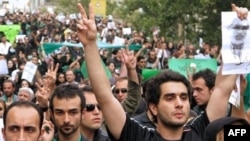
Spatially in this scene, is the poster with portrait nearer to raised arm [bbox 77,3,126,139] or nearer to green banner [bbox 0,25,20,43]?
raised arm [bbox 77,3,126,139]

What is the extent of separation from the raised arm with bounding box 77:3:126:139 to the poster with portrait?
2.87 ft

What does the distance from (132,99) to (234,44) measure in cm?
226

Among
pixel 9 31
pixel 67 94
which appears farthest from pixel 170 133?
pixel 9 31

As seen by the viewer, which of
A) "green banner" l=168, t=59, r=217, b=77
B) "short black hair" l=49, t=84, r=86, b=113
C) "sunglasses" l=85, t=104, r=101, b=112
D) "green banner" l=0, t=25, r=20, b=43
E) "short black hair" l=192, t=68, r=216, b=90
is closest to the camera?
"short black hair" l=49, t=84, r=86, b=113

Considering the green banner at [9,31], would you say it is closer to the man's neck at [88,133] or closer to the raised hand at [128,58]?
the raised hand at [128,58]

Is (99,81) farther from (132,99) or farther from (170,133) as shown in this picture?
(132,99)

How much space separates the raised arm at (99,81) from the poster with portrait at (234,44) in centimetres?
87

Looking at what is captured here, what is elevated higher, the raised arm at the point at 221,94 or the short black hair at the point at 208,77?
the raised arm at the point at 221,94

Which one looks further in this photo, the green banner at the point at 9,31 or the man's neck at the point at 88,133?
the green banner at the point at 9,31

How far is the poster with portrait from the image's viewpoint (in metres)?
5.79

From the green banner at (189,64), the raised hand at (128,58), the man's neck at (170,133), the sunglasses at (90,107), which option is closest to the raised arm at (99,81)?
the man's neck at (170,133)

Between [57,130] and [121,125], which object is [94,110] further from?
[121,125]

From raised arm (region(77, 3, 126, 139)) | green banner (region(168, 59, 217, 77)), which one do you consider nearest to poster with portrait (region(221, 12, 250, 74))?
raised arm (region(77, 3, 126, 139))

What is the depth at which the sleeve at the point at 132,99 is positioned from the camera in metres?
7.96
